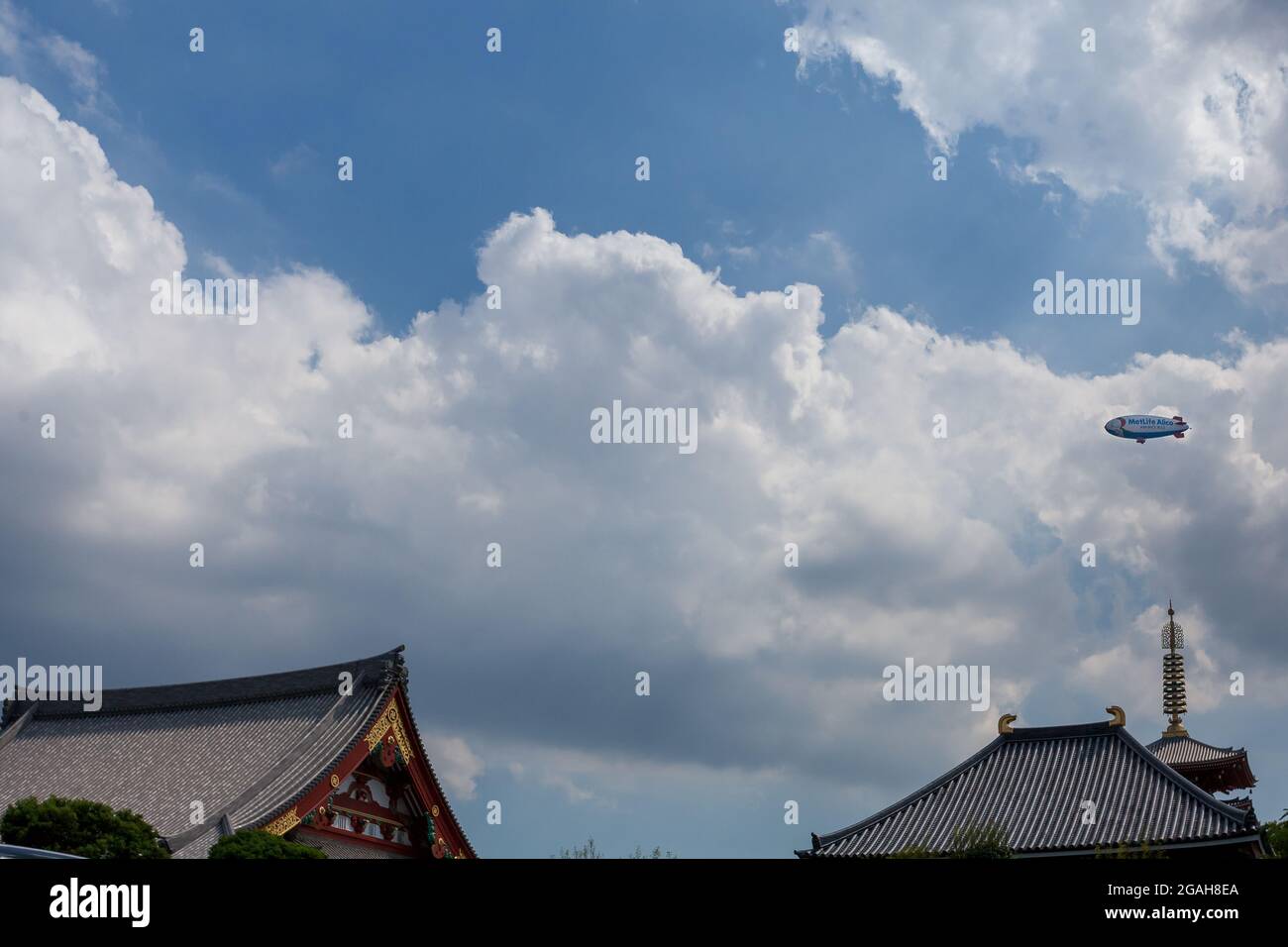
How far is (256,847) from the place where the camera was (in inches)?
1085

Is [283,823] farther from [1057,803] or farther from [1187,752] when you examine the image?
[1187,752]

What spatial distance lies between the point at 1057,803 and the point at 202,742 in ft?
82.9

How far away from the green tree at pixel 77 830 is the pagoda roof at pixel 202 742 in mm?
2392

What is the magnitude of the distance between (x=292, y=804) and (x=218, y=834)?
212 centimetres

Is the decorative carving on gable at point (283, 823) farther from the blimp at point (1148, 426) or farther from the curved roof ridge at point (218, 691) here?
the blimp at point (1148, 426)

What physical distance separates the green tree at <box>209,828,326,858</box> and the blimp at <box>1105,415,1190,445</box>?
55.6 m

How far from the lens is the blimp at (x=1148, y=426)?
71000 millimetres

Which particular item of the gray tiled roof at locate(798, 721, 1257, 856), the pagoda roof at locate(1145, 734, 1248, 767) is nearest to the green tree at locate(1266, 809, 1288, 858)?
the gray tiled roof at locate(798, 721, 1257, 856)

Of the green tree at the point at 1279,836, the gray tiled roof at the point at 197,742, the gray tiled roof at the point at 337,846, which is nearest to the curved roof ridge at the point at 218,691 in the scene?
the gray tiled roof at the point at 197,742

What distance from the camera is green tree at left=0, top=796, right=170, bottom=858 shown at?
26.9 m

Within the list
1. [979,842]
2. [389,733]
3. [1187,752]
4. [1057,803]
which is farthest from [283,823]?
[1187,752]

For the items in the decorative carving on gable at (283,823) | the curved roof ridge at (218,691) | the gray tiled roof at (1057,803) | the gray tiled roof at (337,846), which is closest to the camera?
the decorative carving on gable at (283,823)
